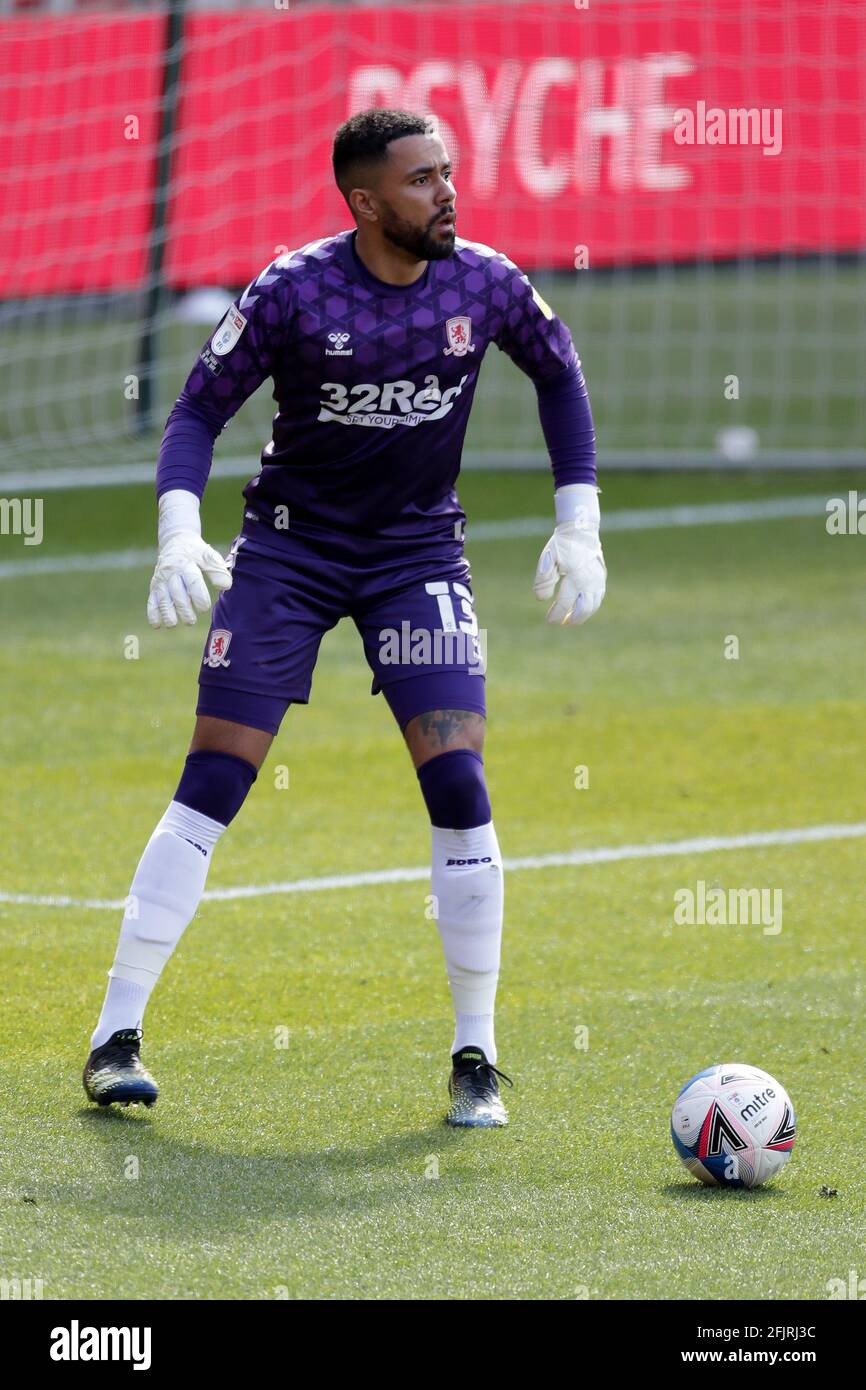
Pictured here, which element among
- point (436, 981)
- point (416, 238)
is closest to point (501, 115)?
point (436, 981)

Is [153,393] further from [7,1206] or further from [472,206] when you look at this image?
[7,1206]

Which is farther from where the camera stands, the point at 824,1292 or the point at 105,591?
the point at 105,591

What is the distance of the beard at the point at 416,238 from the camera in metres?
5.16

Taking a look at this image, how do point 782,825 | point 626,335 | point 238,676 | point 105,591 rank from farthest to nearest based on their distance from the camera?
point 626,335 < point 105,591 < point 782,825 < point 238,676

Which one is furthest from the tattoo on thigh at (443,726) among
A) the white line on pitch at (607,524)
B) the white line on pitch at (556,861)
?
the white line on pitch at (607,524)

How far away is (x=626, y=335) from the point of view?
19312 millimetres

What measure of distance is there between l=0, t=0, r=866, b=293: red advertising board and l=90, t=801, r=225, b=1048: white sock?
975 centimetres

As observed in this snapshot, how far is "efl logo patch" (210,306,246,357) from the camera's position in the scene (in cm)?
517

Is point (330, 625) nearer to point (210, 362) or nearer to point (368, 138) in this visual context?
point (210, 362)

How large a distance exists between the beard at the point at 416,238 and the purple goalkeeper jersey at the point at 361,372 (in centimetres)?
12

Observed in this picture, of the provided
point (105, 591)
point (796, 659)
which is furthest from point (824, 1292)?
point (105, 591)

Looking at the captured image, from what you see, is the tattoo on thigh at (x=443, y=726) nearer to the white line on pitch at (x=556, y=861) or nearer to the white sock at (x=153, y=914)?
the white sock at (x=153, y=914)

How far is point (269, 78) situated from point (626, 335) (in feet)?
17.2

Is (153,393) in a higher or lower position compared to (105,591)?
higher
